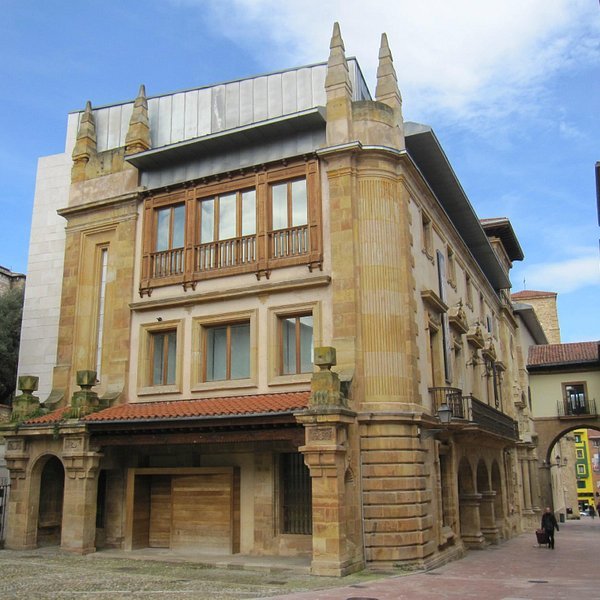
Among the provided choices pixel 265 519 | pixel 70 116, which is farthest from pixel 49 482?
pixel 70 116

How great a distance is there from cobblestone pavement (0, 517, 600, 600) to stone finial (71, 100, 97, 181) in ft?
37.8

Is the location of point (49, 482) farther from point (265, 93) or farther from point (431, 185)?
point (431, 185)

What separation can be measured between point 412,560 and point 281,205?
9.49m

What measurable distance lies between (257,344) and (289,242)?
2.82 metres

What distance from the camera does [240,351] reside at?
18.2 meters

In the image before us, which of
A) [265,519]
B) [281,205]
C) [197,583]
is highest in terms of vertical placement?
[281,205]

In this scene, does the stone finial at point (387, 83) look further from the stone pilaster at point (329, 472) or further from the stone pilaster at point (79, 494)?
the stone pilaster at point (79, 494)

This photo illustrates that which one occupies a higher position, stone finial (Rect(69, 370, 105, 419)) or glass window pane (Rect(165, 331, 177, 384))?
glass window pane (Rect(165, 331, 177, 384))

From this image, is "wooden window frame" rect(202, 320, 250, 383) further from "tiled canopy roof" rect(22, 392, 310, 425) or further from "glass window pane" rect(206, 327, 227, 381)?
"tiled canopy roof" rect(22, 392, 310, 425)

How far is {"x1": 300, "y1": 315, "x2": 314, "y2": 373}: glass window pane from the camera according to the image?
675 inches

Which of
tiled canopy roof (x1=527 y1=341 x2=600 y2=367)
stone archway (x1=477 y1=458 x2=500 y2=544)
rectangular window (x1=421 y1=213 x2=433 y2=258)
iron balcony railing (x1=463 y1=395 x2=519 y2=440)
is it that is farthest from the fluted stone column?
rectangular window (x1=421 y1=213 x2=433 y2=258)

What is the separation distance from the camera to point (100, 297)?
20.7 meters

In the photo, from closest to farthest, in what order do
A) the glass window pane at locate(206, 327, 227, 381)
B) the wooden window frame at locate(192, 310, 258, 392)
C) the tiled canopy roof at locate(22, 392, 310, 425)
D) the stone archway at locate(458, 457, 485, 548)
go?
1. the tiled canopy roof at locate(22, 392, 310, 425)
2. the wooden window frame at locate(192, 310, 258, 392)
3. the glass window pane at locate(206, 327, 227, 381)
4. the stone archway at locate(458, 457, 485, 548)

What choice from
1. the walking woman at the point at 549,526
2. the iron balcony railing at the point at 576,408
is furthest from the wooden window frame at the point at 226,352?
the iron balcony railing at the point at 576,408
